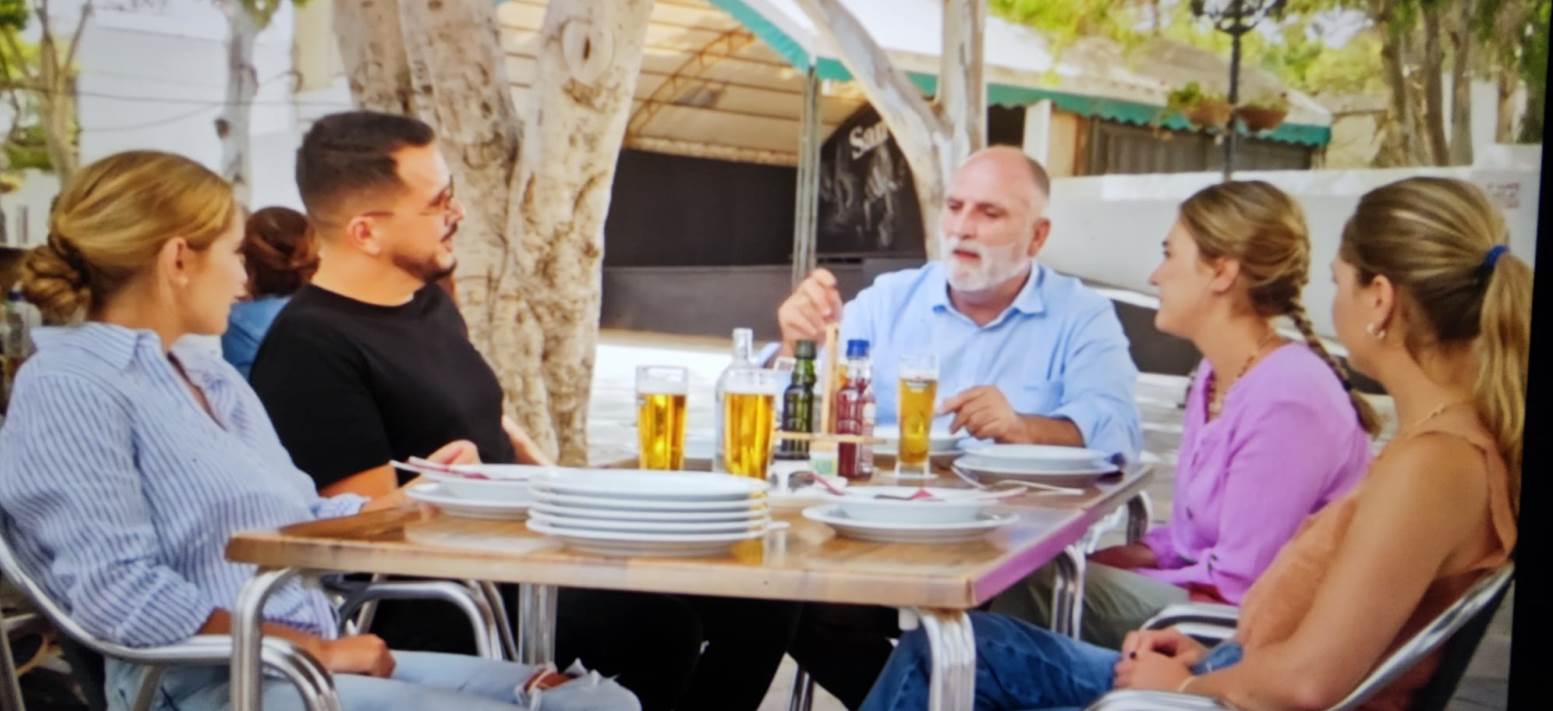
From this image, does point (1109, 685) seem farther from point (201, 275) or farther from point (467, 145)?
point (467, 145)

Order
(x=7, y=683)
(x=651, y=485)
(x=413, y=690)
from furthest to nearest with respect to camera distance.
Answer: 1. (x=7, y=683)
2. (x=413, y=690)
3. (x=651, y=485)

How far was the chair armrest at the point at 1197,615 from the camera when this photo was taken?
252cm

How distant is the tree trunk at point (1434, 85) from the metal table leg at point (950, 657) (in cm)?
131

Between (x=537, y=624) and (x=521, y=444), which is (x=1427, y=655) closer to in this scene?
(x=537, y=624)

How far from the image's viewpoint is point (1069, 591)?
278 centimetres

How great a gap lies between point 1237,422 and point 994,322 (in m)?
0.60

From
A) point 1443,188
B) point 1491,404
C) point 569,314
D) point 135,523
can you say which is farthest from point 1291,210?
point 135,523

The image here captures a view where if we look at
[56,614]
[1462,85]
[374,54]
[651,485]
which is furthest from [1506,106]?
[56,614]

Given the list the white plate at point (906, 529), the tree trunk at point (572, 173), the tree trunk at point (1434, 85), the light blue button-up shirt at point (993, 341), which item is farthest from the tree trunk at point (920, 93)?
the white plate at point (906, 529)

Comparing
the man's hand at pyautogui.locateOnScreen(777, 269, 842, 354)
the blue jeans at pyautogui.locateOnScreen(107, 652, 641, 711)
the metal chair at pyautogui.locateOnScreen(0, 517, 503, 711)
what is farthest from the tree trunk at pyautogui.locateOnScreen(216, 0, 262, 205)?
the blue jeans at pyautogui.locateOnScreen(107, 652, 641, 711)

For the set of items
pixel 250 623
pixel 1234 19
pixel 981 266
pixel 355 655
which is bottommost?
pixel 355 655

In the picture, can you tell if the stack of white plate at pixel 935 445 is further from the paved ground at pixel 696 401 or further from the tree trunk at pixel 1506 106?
the tree trunk at pixel 1506 106

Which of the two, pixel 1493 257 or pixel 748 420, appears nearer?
pixel 1493 257

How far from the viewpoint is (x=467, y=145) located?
127 inches
